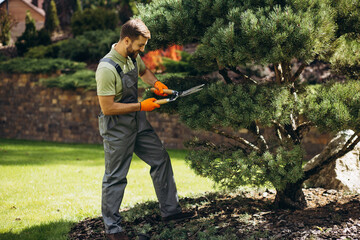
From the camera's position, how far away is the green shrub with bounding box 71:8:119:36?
13336 mm

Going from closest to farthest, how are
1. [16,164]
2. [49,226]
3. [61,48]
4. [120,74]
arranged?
[120,74] < [49,226] < [16,164] < [61,48]

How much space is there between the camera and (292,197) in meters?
3.34

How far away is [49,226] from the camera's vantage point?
11.5 feet

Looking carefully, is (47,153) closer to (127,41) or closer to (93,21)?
(127,41)

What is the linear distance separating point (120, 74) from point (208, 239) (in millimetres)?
1423

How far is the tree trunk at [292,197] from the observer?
3.33 meters

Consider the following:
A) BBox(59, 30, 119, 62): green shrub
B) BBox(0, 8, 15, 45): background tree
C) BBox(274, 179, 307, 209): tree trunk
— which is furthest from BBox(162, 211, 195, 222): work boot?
BBox(0, 8, 15, 45): background tree

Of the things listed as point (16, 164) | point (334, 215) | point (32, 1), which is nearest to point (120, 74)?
point (334, 215)

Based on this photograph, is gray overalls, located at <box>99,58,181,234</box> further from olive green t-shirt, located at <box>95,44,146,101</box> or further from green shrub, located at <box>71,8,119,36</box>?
green shrub, located at <box>71,8,119,36</box>

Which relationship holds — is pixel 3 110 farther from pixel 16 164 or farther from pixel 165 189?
pixel 165 189

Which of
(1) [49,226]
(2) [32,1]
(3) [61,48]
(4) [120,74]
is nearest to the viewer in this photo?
(4) [120,74]

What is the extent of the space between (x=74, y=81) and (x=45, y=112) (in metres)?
1.48

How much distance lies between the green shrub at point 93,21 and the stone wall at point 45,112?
3.59m

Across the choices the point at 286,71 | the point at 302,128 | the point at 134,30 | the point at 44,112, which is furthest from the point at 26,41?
the point at 302,128
